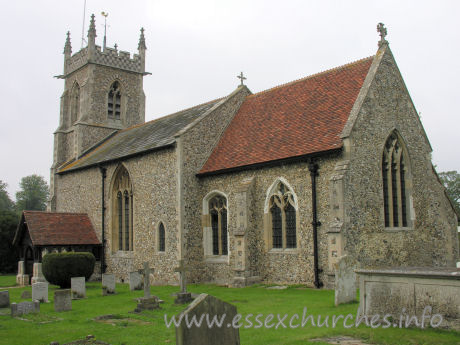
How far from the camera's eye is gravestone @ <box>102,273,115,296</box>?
57.6 ft

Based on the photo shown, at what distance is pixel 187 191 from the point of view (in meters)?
20.5

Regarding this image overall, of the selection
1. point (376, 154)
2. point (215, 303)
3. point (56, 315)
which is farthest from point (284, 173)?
point (215, 303)

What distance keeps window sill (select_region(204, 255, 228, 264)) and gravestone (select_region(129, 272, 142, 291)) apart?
3138 mm

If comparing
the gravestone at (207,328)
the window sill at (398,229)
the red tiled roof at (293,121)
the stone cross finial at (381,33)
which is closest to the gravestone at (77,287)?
the red tiled roof at (293,121)

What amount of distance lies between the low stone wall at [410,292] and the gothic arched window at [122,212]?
53.5 ft

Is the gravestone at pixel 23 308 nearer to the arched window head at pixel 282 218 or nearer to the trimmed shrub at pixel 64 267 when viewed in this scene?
the trimmed shrub at pixel 64 267

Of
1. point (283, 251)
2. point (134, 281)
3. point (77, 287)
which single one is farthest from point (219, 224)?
point (77, 287)

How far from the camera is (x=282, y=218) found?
17.7 m

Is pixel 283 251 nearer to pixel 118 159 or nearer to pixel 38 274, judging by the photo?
pixel 118 159

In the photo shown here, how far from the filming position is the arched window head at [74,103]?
1361 inches

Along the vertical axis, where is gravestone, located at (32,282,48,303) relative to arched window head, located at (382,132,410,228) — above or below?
below

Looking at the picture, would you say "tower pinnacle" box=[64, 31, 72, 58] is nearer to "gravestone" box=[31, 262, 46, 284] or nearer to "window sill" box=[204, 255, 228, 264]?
"gravestone" box=[31, 262, 46, 284]

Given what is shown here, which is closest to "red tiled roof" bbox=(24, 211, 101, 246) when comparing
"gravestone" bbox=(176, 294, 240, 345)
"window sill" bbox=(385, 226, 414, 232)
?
"window sill" bbox=(385, 226, 414, 232)

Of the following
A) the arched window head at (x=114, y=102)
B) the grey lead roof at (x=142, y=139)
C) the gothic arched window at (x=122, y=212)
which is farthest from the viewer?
the arched window head at (x=114, y=102)
